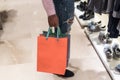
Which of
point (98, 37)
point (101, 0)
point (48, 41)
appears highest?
point (101, 0)

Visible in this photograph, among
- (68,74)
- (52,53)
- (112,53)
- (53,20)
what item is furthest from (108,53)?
(53,20)

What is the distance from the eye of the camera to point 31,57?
2744 mm

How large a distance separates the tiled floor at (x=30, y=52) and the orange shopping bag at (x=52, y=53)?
0.45m

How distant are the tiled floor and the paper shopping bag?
45 centimetres

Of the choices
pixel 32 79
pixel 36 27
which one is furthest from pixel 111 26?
pixel 36 27

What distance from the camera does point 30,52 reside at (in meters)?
2.84

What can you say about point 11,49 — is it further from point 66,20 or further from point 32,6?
point 32,6

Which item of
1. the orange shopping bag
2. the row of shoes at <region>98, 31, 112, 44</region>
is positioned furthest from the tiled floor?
the orange shopping bag

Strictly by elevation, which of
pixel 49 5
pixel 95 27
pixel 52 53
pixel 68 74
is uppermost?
pixel 49 5

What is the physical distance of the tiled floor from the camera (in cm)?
245

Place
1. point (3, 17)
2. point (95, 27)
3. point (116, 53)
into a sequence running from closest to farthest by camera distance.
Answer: point (116, 53)
point (95, 27)
point (3, 17)

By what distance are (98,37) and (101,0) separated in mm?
1038

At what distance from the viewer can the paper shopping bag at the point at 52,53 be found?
1.87 meters

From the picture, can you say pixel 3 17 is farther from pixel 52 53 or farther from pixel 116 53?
pixel 52 53
